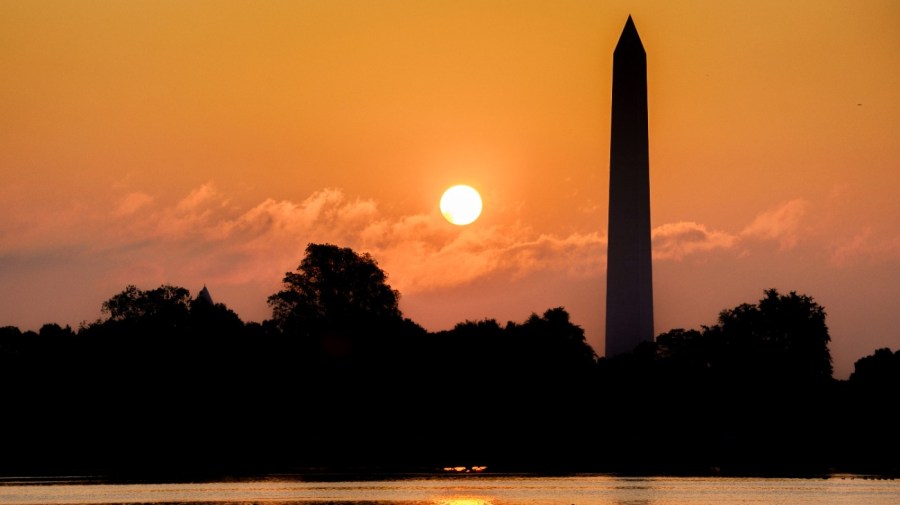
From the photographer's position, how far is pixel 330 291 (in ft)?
511

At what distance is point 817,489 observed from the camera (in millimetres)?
101062

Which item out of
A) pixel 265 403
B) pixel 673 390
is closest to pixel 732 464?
pixel 673 390

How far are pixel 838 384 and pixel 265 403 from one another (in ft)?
179

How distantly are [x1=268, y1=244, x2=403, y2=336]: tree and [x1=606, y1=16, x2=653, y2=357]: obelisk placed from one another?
23634 mm

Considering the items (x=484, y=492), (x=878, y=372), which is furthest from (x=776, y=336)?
(x=484, y=492)

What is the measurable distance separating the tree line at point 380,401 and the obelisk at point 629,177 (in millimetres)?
8249

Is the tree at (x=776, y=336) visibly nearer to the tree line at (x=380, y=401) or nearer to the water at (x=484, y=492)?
the tree line at (x=380, y=401)

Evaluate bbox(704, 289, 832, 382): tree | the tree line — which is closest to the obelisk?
the tree line

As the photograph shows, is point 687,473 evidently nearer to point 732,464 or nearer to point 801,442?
point 732,464

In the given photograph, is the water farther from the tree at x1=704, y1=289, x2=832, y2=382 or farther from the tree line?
the tree at x1=704, y1=289, x2=832, y2=382

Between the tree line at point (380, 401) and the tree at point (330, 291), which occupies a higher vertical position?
the tree at point (330, 291)

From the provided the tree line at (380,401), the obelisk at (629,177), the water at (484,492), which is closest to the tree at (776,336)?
the tree line at (380,401)

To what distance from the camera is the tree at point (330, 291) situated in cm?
15488

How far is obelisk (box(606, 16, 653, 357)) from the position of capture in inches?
5369
